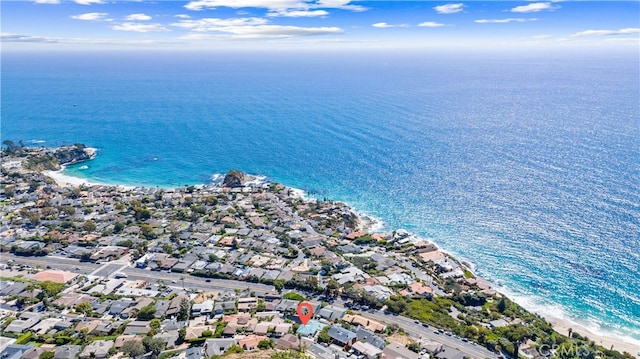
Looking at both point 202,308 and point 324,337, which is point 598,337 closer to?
point 324,337

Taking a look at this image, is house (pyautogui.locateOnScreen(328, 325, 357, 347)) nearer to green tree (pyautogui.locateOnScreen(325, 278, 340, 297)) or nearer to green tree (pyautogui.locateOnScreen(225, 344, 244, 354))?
green tree (pyautogui.locateOnScreen(325, 278, 340, 297))

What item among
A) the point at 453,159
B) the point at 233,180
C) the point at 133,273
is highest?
the point at 453,159

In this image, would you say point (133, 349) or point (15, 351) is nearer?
point (133, 349)

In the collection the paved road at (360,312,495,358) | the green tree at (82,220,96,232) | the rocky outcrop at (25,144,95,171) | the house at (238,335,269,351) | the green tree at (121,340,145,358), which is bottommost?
the paved road at (360,312,495,358)

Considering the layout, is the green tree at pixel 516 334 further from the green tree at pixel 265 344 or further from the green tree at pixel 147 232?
the green tree at pixel 147 232

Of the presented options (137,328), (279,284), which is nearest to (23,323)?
(137,328)

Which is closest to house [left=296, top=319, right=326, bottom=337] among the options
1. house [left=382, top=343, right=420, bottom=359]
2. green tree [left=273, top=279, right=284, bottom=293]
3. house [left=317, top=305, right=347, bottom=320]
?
house [left=317, top=305, right=347, bottom=320]

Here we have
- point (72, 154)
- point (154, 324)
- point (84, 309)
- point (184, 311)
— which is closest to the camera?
point (154, 324)
